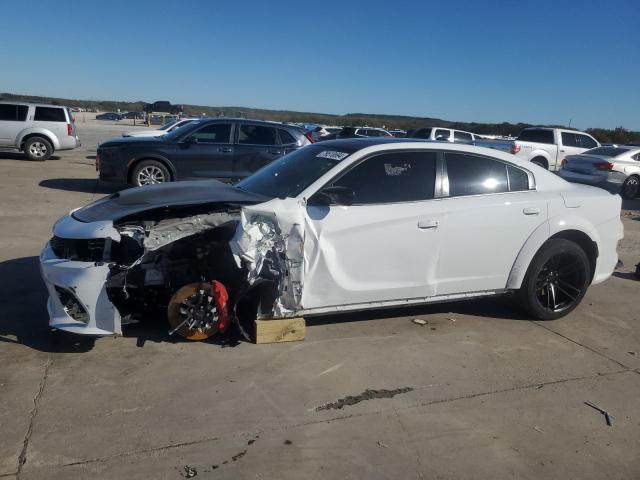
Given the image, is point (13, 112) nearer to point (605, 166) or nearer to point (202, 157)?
point (202, 157)

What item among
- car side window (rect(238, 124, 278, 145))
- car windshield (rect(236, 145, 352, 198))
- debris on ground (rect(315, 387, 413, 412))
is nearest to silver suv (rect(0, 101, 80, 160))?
car side window (rect(238, 124, 278, 145))

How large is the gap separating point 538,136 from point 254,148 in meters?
13.1

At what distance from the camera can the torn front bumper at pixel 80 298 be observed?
3777 millimetres

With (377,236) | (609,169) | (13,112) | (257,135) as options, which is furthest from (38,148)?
(609,169)

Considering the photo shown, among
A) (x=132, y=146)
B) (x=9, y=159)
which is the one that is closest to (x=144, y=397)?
(x=132, y=146)

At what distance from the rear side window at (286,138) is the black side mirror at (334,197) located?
7118 mm

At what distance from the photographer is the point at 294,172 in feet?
15.5

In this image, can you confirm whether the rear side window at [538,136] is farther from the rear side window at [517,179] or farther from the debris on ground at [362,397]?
the debris on ground at [362,397]

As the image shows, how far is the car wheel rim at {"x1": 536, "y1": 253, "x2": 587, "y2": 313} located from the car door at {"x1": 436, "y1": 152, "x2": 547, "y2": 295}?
1.42ft

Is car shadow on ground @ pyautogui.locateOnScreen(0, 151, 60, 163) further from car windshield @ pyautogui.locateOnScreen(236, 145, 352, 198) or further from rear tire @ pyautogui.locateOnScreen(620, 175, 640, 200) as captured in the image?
rear tire @ pyautogui.locateOnScreen(620, 175, 640, 200)

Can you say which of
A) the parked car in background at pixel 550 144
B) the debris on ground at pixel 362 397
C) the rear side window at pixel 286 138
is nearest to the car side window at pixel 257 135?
the rear side window at pixel 286 138

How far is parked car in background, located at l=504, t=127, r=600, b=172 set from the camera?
1903cm

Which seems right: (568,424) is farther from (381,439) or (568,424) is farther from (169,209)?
(169,209)

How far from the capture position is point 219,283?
4176mm
